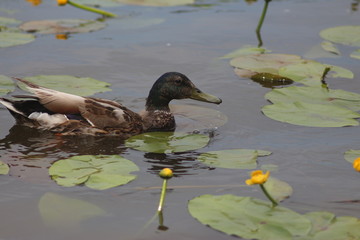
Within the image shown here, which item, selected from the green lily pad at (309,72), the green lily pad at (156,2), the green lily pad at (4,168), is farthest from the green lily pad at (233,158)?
the green lily pad at (156,2)

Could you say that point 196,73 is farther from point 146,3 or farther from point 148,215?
point 148,215

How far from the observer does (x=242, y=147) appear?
770 centimetres

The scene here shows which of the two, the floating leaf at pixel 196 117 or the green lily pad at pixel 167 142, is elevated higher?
the green lily pad at pixel 167 142

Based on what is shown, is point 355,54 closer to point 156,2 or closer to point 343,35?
point 343,35

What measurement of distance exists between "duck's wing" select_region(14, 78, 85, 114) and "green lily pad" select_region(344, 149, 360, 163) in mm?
2875

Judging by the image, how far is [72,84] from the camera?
9039mm

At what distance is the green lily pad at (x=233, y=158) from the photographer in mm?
6809

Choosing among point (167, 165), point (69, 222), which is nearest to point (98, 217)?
point (69, 222)

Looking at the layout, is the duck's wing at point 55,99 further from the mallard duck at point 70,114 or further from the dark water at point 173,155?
the dark water at point 173,155

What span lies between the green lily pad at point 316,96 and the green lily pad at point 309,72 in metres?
0.35

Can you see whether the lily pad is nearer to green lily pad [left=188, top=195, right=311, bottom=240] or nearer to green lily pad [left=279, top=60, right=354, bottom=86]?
green lily pad [left=279, top=60, right=354, bottom=86]

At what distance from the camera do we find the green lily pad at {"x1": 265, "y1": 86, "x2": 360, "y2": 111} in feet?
28.3

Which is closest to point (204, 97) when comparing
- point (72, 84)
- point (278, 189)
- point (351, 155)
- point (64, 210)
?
point (72, 84)

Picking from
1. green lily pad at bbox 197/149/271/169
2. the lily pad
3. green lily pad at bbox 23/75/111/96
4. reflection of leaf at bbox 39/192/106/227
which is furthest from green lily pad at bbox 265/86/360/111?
the lily pad
